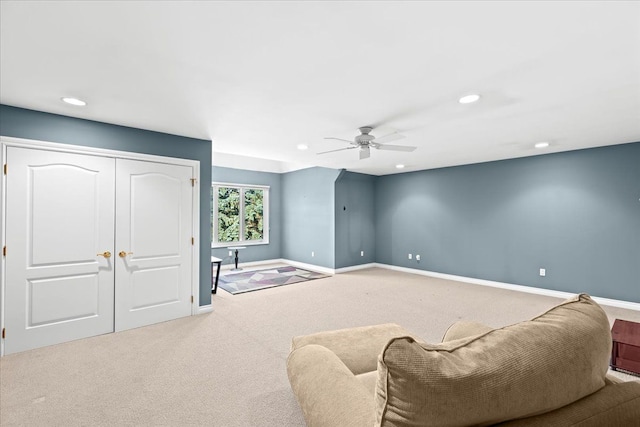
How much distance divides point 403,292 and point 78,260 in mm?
4686

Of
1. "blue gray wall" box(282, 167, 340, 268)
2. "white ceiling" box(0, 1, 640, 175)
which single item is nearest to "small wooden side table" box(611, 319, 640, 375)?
"white ceiling" box(0, 1, 640, 175)

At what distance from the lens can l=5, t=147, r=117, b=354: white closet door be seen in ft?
9.77

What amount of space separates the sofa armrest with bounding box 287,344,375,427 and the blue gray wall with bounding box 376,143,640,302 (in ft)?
17.4

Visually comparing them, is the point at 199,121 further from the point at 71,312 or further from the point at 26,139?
the point at 71,312

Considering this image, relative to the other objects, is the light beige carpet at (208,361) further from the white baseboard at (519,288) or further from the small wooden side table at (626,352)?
the small wooden side table at (626,352)

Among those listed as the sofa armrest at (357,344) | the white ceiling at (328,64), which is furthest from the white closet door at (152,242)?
the sofa armrest at (357,344)

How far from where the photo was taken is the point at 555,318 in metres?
0.94

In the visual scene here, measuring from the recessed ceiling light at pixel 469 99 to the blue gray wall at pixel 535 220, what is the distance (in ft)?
11.3

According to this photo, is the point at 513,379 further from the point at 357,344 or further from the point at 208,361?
the point at 208,361

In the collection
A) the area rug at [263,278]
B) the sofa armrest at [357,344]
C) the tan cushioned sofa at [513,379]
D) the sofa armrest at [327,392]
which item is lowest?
the area rug at [263,278]

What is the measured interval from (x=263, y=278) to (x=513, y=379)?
19.8 feet

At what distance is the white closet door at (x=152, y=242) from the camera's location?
11.7 feet

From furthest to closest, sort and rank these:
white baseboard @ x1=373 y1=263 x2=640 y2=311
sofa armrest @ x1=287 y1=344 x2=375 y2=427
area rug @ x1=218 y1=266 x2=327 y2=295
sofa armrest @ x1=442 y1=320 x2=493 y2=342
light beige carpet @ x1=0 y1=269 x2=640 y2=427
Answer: area rug @ x1=218 y1=266 x2=327 y2=295 < white baseboard @ x1=373 y1=263 x2=640 y2=311 < light beige carpet @ x1=0 y1=269 x2=640 y2=427 < sofa armrest @ x1=442 y1=320 x2=493 y2=342 < sofa armrest @ x1=287 y1=344 x2=375 y2=427

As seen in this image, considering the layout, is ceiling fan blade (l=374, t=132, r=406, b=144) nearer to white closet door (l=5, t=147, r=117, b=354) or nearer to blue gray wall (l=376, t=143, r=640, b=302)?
blue gray wall (l=376, t=143, r=640, b=302)
